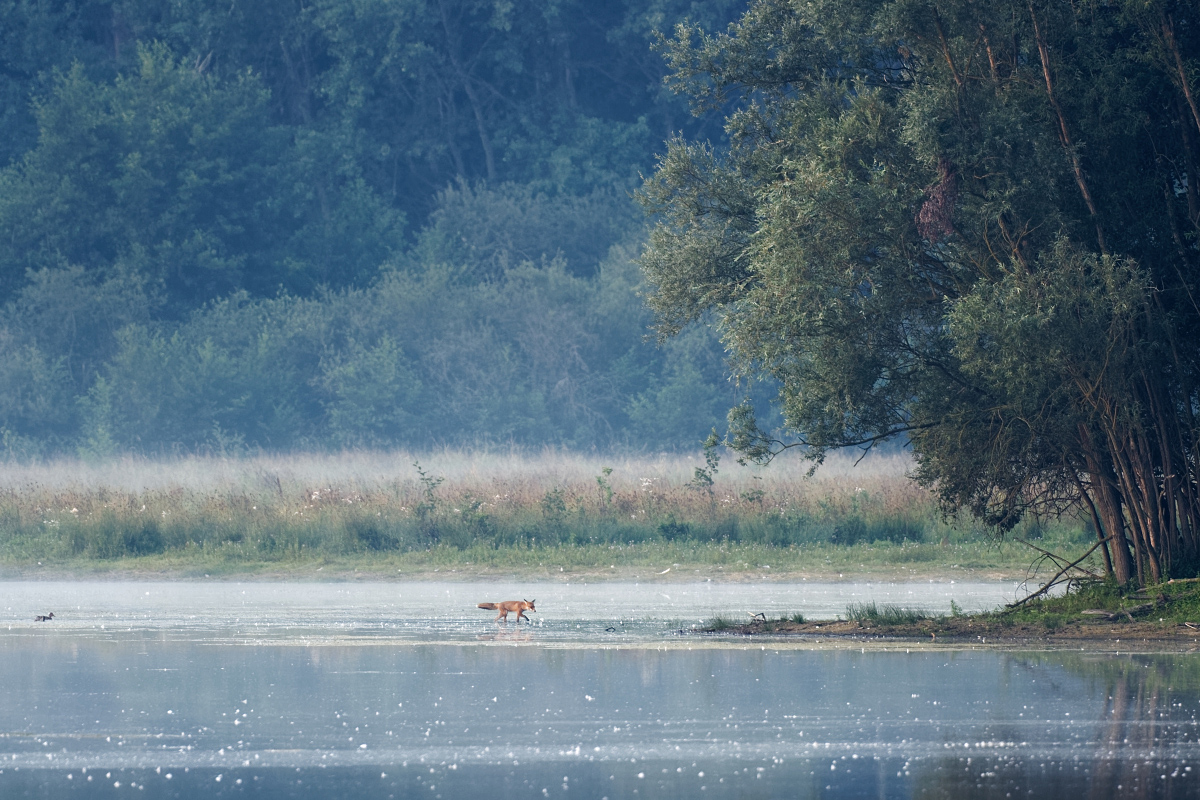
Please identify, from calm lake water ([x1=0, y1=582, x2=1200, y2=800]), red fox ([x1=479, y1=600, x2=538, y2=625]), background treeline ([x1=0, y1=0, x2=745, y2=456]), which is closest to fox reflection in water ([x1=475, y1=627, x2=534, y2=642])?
calm lake water ([x1=0, y1=582, x2=1200, y2=800])

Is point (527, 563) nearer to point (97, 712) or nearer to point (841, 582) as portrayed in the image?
point (841, 582)

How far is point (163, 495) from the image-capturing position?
30000mm

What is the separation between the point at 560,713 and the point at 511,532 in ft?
51.8

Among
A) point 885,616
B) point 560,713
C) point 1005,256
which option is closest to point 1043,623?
point 885,616

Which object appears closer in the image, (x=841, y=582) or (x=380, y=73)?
(x=841, y=582)

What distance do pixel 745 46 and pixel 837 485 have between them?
45.7ft

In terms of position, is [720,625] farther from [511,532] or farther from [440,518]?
[440,518]

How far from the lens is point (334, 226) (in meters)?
64.0

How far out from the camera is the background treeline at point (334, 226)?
58.2m

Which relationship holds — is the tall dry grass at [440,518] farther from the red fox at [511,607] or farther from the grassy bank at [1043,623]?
the grassy bank at [1043,623]

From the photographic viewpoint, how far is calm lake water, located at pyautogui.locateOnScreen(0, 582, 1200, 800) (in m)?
8.75

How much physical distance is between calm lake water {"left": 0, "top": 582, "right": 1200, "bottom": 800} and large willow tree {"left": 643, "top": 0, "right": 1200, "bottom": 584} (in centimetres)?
268

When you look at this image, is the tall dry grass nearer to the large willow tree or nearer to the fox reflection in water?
the fox reflection in water

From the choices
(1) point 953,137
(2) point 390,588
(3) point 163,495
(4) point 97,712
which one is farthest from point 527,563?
(4) point 97,712
